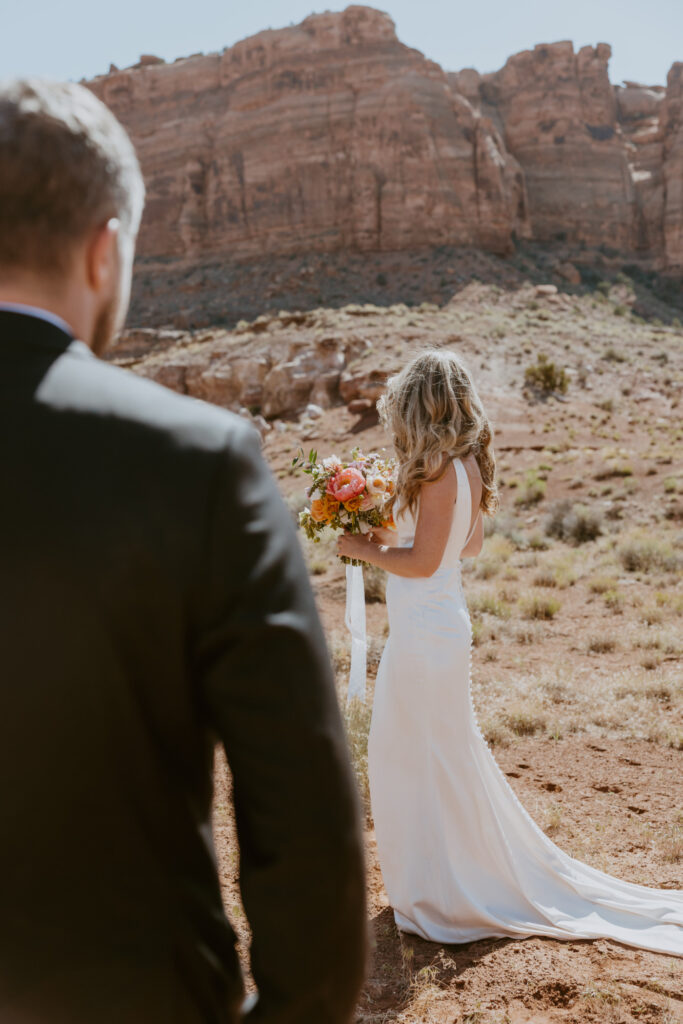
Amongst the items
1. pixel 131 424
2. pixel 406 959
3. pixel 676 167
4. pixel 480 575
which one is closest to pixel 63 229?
pixel 131 424

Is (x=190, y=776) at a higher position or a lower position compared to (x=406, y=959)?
higher

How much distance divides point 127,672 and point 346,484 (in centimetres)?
288

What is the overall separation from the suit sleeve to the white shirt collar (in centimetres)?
29

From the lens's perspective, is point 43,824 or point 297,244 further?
point 297,244

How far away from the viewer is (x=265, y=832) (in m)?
1.04

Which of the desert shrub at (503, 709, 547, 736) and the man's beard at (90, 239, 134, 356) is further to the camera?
the desert shrub at (503, 709, 547, 736)

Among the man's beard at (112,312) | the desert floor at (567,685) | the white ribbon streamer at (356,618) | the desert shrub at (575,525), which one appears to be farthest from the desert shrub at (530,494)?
the man's beard at (112,312)

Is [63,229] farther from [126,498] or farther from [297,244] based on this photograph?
[297,244]

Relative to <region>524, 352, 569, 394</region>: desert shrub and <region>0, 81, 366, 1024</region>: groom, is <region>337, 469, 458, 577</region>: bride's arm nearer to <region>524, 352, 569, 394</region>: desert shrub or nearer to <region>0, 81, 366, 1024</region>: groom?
<region>0, 81, 366, 1024</region>: groom

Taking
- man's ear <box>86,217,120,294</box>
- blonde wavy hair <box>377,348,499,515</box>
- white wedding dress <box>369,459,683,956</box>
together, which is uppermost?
man's ear <box>86,217,120,294</box>

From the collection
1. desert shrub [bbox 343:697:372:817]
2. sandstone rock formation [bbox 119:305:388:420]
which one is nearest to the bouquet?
desert shrub [bbox 343:697:372:817]

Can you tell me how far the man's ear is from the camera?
3.66 ft

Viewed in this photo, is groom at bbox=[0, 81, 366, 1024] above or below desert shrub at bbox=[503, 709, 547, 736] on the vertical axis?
above

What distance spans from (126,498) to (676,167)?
217ft
